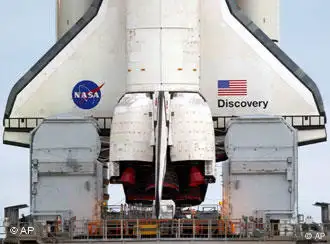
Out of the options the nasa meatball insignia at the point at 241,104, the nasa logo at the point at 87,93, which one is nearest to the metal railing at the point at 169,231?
the nasa meatball insignia at the point at 241,104

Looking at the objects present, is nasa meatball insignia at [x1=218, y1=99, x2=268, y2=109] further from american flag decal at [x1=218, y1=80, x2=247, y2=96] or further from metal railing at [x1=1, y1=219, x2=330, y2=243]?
metal railing at [x1=1, y1=219, x2=330, y2=243]

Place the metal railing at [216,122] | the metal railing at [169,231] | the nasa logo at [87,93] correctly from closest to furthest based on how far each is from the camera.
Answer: the metal railing at [169,231] → the metal railing at [216,122] → the nasa logo at [87,93]

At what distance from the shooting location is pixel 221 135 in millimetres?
46031

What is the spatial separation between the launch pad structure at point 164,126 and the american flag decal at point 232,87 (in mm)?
24

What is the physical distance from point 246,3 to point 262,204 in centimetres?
652

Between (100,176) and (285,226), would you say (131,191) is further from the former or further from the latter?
(285,226)

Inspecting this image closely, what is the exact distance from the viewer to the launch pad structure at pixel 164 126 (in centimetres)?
4325

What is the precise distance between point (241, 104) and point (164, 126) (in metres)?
3.74

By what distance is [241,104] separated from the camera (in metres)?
46.4

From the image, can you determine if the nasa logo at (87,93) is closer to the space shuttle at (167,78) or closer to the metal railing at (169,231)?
the space shuttle at (167,78)

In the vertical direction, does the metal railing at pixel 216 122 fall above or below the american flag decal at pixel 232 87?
below

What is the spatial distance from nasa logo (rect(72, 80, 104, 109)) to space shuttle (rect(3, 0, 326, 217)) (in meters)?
0.02

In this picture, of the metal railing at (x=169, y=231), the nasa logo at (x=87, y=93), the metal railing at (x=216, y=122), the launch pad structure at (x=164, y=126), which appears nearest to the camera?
the metal railing at (x=169, y=231)

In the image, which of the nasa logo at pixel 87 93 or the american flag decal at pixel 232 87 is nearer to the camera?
the american flag decal at pixel 232 87
